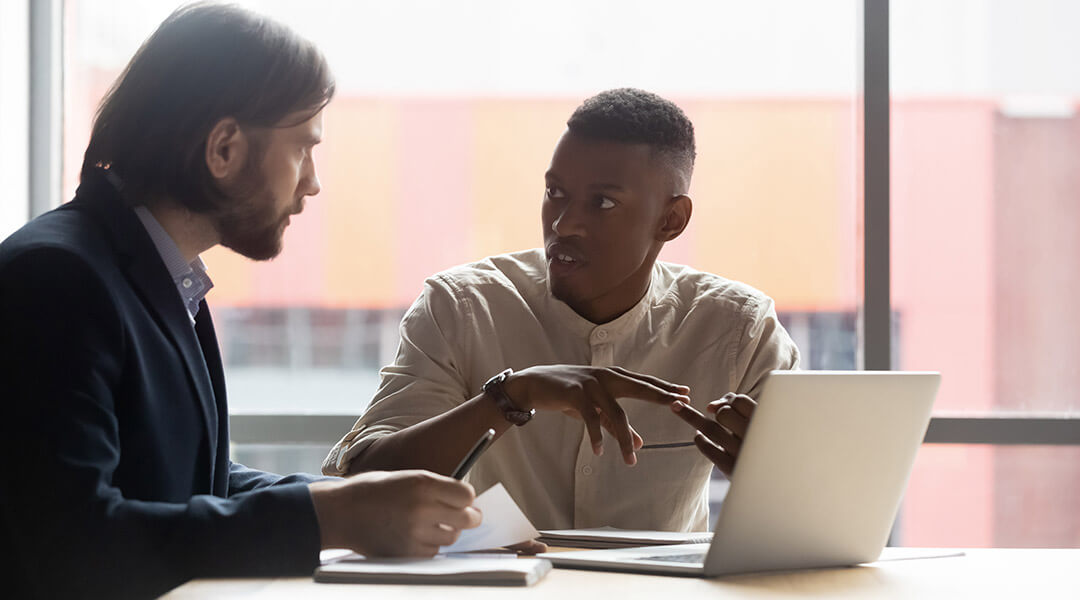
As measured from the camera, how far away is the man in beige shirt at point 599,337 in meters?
1.82

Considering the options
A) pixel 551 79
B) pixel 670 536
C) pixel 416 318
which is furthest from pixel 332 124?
pixel 670 536

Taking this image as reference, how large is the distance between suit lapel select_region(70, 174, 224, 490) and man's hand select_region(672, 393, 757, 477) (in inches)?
25.9

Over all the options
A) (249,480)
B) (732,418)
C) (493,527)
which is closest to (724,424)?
(732,418)

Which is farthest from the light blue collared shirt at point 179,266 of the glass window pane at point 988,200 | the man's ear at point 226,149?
the glass window pane at point 988,200

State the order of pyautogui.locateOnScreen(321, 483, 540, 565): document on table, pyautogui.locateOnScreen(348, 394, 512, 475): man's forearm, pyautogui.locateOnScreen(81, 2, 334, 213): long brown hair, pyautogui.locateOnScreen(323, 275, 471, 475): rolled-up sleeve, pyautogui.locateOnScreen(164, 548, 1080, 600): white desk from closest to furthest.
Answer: pyautogui.locateOnScreen(164, 548, 1080, 600): white desk
pyautogui.locateOnScreen(321, 483, 540, 565): document on table
pyautogui.locateOnScreen(81, 2, 334, 213): long brown hair
pyautogui.locateOnScreen(348, 394, 512, 475): man's forearm
pyautogui.locateOnScreen(323, 275, 471, 475): rolled-up sleeve

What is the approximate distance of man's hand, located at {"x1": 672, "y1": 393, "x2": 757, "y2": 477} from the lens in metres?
1.37

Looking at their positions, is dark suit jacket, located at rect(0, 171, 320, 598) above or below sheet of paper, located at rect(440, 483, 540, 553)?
above

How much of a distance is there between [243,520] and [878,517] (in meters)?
0.76

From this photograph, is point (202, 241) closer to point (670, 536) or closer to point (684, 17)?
point (670, 536)

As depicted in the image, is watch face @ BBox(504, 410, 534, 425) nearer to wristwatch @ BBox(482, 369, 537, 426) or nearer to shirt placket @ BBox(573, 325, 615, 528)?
wristwatch @ BBox(482, 369, 537, 426)

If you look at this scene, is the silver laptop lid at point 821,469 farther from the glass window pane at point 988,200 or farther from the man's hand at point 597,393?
the glass window pane at point 988,200

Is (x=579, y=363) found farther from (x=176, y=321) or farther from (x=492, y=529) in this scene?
(x=176, y=321)

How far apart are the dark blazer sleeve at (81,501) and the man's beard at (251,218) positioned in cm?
34

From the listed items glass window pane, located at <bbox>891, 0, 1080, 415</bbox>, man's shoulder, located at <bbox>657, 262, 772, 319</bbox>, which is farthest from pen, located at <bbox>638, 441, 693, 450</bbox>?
glass window pane, located at <bbox>891, 0, 1080, 415</bbox>
